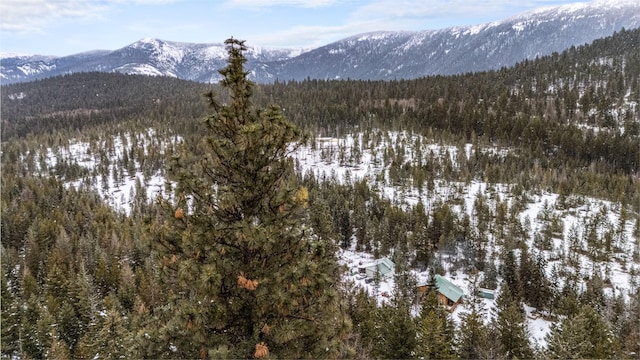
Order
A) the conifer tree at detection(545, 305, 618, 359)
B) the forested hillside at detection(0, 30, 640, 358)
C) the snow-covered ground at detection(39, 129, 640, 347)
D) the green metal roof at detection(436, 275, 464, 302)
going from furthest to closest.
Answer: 1. the snow-covered ground at detection(39, 129, 640, 347)
2. the green metal roof at detection(436, 275, 464, 302)
3. the conifer tree at detection(545, 305, 618, 359)
4. the forested hillside at detection(0, 30, 640, 358)

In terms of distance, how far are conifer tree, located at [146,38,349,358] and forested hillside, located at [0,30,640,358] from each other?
53 mm

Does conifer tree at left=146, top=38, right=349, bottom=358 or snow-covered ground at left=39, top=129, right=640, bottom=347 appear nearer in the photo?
conifer tree at left=146, top=38, right=349, bottom=358

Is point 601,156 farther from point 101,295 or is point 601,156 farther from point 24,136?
point 24,136

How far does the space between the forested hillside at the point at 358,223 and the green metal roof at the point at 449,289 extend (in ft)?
6.98

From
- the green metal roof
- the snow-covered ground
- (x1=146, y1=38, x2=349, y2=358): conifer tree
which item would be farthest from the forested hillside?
the green metal roof

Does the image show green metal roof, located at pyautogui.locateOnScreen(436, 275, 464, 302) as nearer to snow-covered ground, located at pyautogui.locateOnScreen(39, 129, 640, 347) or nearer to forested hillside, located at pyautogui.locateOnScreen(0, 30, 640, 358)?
forested hillside, located at pyautogui.locateOnScreen(0, 30, 640, 358)

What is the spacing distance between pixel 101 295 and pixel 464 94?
151m

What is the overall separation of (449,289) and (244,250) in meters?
63.0

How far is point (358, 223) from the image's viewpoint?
289 ft

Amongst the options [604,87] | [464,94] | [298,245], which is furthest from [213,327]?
[604,87]

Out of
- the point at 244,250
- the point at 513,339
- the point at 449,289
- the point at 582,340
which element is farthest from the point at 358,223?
the point at 244,250

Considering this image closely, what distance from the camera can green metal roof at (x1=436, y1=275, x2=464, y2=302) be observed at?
6394 centimetres

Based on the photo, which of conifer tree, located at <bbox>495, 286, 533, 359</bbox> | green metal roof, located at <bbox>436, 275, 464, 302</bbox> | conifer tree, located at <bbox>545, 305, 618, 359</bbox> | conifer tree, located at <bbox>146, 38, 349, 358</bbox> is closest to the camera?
conifer tree, located at <bbox>146, 38, 349, 358</bbox>

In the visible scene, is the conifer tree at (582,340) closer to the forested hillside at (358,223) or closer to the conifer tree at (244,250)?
the forested hillside at (358,223)
